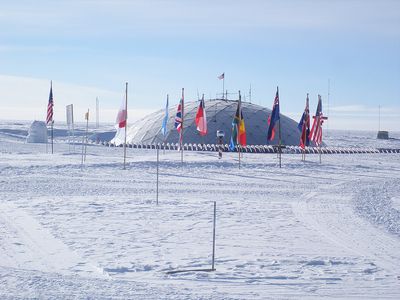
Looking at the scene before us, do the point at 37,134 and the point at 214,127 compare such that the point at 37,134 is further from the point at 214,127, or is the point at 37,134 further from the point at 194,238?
the point at 194,238

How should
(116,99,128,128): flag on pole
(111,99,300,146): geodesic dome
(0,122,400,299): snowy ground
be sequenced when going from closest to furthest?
(0,122,400,299): snowy ground < (116,99,128,128): flag on pole < (111,99,300,146): geodesic dome

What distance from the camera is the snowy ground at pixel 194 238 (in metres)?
8.66

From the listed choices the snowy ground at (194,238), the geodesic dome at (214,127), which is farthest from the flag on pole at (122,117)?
the geodesic dome at (214,127)

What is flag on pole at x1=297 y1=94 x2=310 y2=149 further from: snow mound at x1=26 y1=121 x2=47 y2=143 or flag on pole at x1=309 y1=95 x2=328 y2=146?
snow mound at x1=26 y1=121 x2=47 y2=143

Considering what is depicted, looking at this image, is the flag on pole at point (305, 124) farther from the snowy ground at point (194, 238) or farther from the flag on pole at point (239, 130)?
the snowy ground at point (194, 238)

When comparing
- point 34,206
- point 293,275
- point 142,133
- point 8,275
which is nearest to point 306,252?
point 293,275

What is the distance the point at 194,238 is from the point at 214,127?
3914cm

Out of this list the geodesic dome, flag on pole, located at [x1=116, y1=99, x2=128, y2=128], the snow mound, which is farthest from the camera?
the snow mound

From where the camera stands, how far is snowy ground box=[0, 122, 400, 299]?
8.66m

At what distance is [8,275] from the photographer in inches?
350

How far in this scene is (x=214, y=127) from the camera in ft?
168

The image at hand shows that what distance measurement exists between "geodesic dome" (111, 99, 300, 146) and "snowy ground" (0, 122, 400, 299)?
25.7 metres

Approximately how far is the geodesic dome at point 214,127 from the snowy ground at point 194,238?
25.7 metres

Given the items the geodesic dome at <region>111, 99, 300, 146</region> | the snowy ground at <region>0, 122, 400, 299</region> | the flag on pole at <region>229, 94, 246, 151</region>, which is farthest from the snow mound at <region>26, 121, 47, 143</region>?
the snowy ground at <region>0, 122, 400, 299</region>
